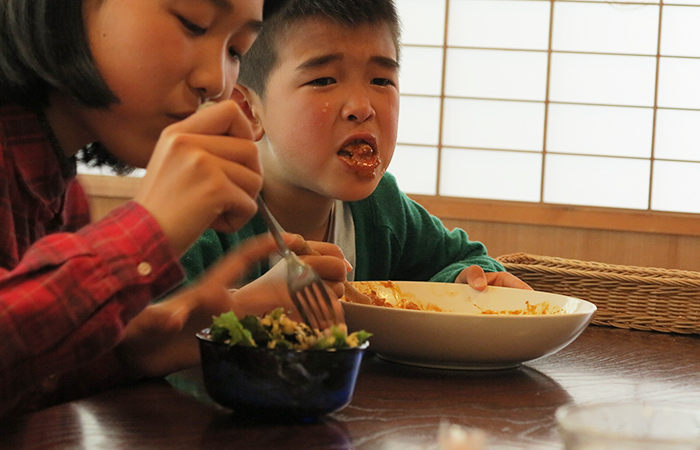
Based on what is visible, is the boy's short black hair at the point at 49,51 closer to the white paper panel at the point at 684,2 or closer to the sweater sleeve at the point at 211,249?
the sweater sleeve at the point at 211,249

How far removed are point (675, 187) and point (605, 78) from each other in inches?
27.9

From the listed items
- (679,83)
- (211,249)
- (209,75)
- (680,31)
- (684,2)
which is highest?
(684,2)

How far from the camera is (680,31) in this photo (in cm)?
389

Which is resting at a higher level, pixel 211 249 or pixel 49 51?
pixel 49 51

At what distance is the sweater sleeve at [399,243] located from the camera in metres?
1.62

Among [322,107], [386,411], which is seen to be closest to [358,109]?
[322,107]

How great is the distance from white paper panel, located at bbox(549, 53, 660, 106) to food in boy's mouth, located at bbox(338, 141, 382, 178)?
2891 millimetres

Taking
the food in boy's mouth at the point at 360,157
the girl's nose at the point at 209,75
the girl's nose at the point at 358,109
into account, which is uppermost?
Answer: the girl's nose at the point at 358,109

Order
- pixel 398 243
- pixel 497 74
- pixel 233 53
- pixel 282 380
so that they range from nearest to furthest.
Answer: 1. pixel 282 380
2. pixel 233 53
3. pixel 398 243
4. pixel 497 74

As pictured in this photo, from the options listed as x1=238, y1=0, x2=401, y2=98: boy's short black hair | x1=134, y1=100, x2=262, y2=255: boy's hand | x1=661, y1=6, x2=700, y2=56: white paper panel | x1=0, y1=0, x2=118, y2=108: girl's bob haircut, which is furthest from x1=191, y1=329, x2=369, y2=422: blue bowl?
x1=661, y1=6, x2=700, y2=56: white paper panel

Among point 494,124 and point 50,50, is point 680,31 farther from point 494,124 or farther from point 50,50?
point 50,50

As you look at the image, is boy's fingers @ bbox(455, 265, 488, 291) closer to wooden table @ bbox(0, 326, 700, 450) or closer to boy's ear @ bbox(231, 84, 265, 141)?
wooden table @ bbox(0, 326, 700, 450)

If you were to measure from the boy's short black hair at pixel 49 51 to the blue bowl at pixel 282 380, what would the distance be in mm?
347

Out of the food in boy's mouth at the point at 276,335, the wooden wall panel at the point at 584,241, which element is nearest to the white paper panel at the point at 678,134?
the wooden wall panel at the point at 584,241
